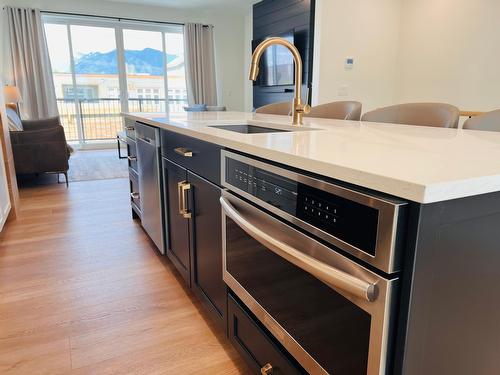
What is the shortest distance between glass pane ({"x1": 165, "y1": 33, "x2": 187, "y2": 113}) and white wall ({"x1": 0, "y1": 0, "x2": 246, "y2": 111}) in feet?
1.38

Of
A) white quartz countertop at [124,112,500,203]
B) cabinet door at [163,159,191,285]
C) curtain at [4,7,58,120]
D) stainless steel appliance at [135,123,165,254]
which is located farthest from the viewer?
curtain at [4,7,58,120]

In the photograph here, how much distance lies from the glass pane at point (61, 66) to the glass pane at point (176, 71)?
1.80 metres

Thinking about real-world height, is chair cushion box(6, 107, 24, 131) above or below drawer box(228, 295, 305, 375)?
above

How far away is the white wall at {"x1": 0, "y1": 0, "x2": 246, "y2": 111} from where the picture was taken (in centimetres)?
601

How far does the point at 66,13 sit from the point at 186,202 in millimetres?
6000

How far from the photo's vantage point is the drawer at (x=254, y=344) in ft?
3.13

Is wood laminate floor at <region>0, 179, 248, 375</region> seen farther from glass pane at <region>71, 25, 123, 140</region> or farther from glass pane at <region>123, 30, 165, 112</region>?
glass pane at <region>123, 30, 165, 112</region>

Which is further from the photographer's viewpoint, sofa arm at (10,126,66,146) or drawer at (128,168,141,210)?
sofa arm at (10,126,66,146)

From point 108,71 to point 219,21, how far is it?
7.71 ft

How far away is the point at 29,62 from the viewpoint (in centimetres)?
577

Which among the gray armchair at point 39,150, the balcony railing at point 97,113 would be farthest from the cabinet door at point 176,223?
the balcony railing at point 97,113

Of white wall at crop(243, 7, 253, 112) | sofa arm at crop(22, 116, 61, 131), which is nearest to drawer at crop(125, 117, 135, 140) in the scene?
sofa arm at crop(22, 116, 61, 131)

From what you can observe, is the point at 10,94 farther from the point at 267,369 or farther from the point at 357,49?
the point at 267,369

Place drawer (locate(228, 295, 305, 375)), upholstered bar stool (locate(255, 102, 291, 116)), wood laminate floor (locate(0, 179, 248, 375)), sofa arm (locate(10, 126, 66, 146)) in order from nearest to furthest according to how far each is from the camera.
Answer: drawer (locate(228, 295, 305, 375)), wood laminate floor (locate(0, 179, 248, 375)), upholstered bar stool (locate(255, 102, 291, 116)), sofa arm (locate(10, 126, 66, 146))
